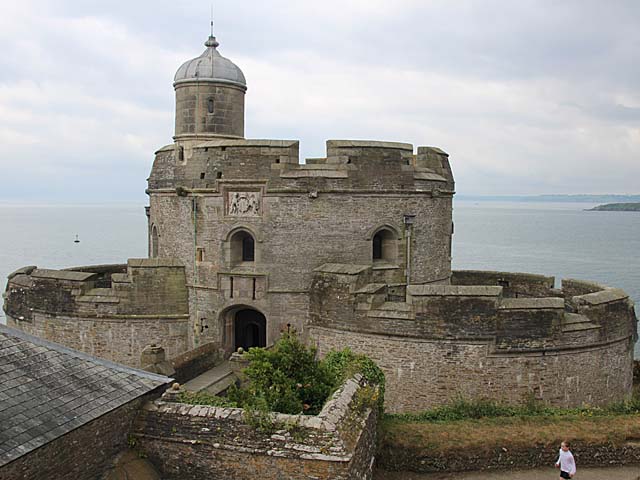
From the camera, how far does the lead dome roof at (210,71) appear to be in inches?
750

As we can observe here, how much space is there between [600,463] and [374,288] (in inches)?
232

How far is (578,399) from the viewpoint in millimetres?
15445

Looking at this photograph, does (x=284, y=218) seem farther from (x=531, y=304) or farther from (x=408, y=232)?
(x=531, y=304)

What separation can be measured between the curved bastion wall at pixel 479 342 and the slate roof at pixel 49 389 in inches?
239

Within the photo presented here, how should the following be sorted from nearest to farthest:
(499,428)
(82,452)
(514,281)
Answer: (82,452) → (499,428) → (514,281)

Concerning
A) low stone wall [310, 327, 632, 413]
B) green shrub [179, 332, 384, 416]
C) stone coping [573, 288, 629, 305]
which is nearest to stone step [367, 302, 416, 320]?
low stone wall [310, 327, 632, 413]

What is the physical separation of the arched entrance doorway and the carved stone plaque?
269cm

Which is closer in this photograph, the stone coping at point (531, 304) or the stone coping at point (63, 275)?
the stone coping at point (531, 304)

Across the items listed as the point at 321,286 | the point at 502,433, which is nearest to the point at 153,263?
the point at 321,286

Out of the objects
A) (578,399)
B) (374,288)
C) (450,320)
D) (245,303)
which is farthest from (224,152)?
(578,399)

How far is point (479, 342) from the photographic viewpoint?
48.9 ft

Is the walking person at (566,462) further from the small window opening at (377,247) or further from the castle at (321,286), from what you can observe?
the small window opening at (377,247)

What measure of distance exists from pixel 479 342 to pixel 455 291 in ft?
4.10

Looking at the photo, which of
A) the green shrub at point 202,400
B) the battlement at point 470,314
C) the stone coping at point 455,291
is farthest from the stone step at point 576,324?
the green shrub at point 202,400
